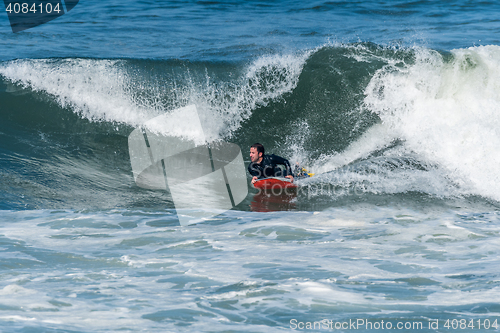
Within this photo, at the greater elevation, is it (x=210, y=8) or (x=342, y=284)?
(x=210, y=8)

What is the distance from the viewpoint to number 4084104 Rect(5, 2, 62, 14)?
61.5 feet

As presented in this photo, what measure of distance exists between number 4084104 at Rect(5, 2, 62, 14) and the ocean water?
3635mm

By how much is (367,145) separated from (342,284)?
→ 253 inches

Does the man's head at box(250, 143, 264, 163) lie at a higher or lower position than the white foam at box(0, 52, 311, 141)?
lower

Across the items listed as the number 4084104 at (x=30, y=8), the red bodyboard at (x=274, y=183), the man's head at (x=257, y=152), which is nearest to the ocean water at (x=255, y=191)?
the red bodyboard at (x=274, y=183)

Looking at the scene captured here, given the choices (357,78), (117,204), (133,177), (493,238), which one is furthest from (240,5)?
(493,238)

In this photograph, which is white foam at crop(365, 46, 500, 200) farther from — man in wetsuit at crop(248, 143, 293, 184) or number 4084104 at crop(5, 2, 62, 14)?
number 4084104 at crop(5, 2, 62, 14)

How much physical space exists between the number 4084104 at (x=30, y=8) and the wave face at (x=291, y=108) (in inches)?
344

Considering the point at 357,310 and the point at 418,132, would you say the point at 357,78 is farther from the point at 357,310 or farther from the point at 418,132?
the point at 357,310

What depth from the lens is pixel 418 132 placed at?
970cm

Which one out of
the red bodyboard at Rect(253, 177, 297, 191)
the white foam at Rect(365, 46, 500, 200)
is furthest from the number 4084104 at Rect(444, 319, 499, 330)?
the white foam at Rect(365, 46, 500, 200)

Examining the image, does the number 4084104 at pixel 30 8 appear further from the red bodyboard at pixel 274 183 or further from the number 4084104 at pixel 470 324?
the number 4084104 at pixel 470 324

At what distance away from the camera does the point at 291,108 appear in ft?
35.1

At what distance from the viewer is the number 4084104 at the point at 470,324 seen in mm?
3199
